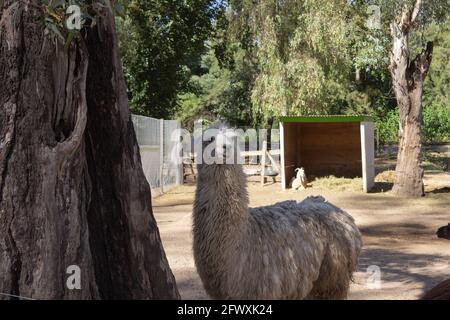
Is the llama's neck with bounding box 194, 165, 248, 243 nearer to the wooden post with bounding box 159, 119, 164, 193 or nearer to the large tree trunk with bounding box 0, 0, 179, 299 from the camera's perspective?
the large tree trunk with bounding box 0, 0, 179, 299

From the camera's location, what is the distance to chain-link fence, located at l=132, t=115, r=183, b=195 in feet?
62.0

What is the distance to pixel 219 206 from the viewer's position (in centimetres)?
502

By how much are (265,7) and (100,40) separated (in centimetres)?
2272

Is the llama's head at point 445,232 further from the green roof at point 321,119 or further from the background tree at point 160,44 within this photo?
the green roof at point 321,119

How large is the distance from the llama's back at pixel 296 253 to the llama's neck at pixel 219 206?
0.54 ft

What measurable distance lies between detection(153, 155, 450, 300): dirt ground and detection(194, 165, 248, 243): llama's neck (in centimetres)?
207

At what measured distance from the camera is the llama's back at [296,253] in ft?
16.5

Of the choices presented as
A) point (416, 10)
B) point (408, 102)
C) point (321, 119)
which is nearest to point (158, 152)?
point (321, 119)

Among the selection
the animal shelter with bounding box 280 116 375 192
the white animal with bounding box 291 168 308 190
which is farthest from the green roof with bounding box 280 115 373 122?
the white animal with bounding box 291 168 308 190

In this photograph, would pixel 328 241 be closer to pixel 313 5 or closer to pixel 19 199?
pixel 19 199

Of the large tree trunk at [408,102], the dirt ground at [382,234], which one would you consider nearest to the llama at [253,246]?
the dirt ground at [382,234]

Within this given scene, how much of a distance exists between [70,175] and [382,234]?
9.59 meters
